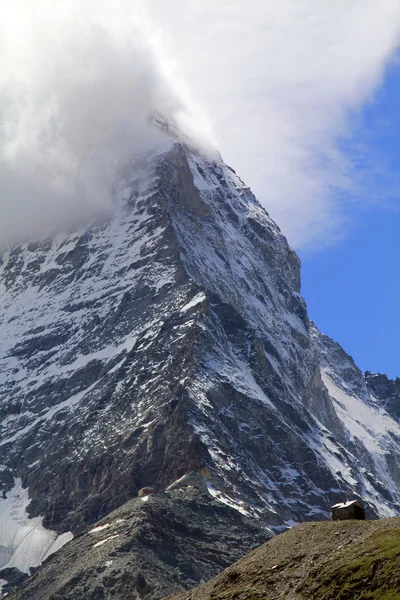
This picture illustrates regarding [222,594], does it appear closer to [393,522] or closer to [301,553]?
[301,553]

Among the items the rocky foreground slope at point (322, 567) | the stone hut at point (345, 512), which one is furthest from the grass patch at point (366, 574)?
the stone hut at point (345, 512)

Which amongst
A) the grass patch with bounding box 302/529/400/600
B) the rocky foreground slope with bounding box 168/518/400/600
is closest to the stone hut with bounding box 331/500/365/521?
the rocky foreground slope with bounding box 168/518/400/600

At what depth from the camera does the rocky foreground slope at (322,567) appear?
344 feet

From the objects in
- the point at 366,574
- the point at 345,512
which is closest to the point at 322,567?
the point at 366,574

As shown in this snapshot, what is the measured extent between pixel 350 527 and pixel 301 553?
15.3 ft

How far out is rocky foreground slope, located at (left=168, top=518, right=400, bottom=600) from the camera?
105 metres

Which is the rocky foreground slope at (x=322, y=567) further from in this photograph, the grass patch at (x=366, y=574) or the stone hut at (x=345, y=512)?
the stone hut at (x=345, y=512)

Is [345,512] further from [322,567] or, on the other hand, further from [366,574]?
[366,574]

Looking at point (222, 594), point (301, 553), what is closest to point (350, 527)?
point (301, 553)

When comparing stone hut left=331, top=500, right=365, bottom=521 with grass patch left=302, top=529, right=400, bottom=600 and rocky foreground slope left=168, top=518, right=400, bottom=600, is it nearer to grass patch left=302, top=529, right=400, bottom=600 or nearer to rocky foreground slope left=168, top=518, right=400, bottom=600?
rocky foreground slope left=168, top=518, right=400, bottom=600

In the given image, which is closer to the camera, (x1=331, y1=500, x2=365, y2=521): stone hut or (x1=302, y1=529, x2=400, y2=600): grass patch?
(x1=302, y1=529, x2=400, y2=600): grass patch

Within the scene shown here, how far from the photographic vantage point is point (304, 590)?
360 ft

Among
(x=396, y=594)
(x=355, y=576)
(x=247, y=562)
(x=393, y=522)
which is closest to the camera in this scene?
(x=396, y=594)

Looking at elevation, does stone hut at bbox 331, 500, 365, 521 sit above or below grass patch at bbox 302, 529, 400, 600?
above
